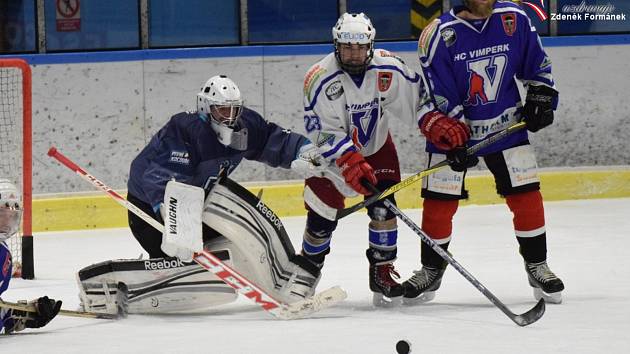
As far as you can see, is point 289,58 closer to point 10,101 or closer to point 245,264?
point 10,101

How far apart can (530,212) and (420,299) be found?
472mm

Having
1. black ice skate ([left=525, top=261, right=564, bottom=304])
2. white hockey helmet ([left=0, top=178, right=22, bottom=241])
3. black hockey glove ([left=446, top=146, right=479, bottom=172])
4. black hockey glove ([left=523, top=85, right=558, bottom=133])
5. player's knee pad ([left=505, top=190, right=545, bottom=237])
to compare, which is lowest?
black ice skate ([left=525, top=261, right=564, bottom=304])

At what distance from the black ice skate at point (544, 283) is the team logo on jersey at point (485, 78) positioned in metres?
0.55

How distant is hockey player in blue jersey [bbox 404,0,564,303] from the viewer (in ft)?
13.1

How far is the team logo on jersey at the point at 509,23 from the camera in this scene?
4.02 m

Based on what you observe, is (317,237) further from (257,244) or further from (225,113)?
(225,113)

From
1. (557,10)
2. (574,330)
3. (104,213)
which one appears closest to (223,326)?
(574,330)

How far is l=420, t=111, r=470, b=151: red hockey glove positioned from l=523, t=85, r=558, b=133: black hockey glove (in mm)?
197

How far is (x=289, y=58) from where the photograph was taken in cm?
679

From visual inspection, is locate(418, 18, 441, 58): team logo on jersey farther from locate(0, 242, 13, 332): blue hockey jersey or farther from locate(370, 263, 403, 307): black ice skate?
locate(0, 242, 13, 332): blue hockey jersey

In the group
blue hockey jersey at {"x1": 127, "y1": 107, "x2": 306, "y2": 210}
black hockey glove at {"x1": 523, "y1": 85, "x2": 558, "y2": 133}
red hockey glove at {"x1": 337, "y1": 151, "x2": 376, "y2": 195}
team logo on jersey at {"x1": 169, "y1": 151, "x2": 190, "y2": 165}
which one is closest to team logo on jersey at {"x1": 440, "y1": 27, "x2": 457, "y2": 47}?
black hockey glove at {"x1": 523, "y1": 85, "x2": 558, "y2": 133}

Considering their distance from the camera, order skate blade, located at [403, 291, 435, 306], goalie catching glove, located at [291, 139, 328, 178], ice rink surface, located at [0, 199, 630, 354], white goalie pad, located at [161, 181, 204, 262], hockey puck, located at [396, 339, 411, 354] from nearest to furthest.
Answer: hockey puck, located at [396, 339, 411, 354], ice rink surface, located at [0, 199, 630, 354], white goalie pad, located at [161, 181, 204, 262], goalie catching glove, located at [291, 139, 328, 178], skate blade, located at [403, 291, 435, 306]

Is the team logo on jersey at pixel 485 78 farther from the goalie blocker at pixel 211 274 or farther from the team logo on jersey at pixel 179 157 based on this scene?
the team logo on jersey at pixel 179 157

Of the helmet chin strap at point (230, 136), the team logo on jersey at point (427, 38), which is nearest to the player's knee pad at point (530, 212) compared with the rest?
the team logo on jersey at point (427, 38)
